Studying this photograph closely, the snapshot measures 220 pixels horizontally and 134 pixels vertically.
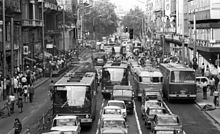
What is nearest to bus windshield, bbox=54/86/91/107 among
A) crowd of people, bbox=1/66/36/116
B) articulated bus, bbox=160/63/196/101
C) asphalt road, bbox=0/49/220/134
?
asphalt road, bbox=0/49/220/134

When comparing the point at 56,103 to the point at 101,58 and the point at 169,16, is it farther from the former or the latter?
the point at 169,16

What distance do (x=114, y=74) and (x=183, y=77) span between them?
674 centimetres

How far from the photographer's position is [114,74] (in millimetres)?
47656

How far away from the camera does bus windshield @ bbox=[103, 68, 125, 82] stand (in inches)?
1870

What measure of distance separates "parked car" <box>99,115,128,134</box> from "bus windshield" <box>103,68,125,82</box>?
1930 cm

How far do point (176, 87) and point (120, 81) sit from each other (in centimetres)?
589

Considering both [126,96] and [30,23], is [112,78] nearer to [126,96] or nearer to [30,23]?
[126,96]

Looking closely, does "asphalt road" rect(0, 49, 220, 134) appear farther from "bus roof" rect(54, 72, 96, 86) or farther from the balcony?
the balcony

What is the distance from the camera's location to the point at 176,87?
4334cm

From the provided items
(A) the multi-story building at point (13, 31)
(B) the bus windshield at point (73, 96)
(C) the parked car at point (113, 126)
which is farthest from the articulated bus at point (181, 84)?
(A) the multi-story building at point (13, 31)

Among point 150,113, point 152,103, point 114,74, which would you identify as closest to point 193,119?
point 152,103

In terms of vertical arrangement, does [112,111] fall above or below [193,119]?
above

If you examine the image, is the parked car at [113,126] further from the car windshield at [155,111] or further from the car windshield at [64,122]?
the car windshield at [155,111]

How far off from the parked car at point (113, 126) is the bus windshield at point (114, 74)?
19299mm
